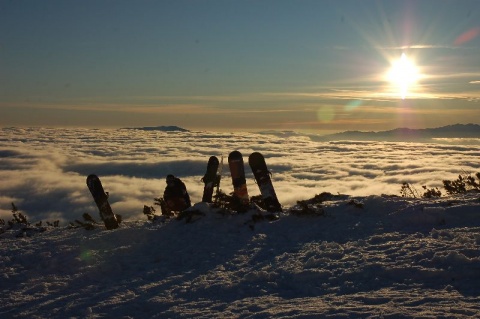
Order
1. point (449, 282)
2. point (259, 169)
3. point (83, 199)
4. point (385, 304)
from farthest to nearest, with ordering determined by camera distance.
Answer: point (83, 199) → point (259, 169) → point (449, 282) → point (385, 304)

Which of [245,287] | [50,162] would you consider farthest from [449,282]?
[50,162]

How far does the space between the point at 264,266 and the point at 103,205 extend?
5.15 meters

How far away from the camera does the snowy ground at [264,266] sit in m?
6.15

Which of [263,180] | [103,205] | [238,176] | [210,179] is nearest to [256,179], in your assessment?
[263,180]

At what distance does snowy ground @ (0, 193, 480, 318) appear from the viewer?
20.2 feet

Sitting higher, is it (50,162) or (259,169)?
(259,169)

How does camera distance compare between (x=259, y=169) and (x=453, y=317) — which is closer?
(x=453, y=317)

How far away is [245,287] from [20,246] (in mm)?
5490

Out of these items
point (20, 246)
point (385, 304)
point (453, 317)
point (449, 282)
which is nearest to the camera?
point (453, 317)

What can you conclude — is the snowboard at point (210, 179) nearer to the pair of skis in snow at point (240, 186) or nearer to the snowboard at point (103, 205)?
the pair of skis in snow at point (240, 186)

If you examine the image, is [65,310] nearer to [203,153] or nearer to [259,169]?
[259,169]

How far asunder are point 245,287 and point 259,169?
5216 mm

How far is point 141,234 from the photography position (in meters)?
10.1

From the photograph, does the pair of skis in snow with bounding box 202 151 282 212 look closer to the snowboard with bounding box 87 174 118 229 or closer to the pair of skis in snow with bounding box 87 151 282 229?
the pair of skis in snow with bounding box 87 151 282 229
